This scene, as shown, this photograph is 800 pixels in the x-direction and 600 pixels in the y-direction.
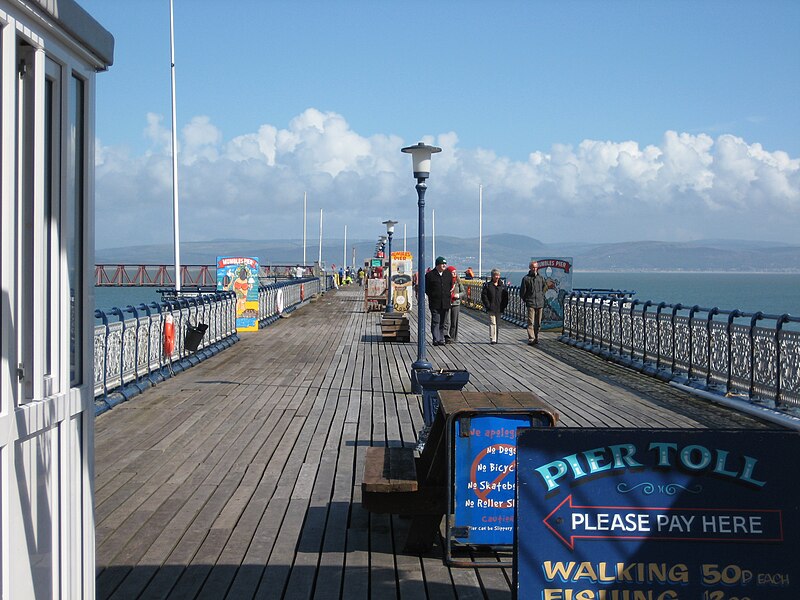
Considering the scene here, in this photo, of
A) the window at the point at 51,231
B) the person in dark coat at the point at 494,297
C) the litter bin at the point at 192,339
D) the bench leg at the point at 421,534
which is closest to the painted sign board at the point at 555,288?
the person in dark coat at the point at 494,297

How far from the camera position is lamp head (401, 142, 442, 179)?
13.0 m

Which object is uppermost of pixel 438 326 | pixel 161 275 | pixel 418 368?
pixel 418 368

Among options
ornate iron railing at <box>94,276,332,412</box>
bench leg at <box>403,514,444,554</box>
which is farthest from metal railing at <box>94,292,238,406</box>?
bench leg at <box>403,514,444,554</box>

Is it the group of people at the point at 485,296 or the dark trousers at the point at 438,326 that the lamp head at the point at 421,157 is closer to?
the group of people at the point at 485,296

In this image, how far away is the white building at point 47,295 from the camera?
3271mm

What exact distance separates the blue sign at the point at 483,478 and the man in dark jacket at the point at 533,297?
15.3 metres

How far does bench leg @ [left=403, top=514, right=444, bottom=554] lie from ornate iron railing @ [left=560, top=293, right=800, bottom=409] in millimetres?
6350

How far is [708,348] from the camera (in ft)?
44.2

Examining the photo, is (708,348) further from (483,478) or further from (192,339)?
(483,478)

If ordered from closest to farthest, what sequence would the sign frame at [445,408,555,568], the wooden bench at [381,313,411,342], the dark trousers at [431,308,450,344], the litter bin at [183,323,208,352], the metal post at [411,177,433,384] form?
1. the sign frame at [445,408,555,568]
2. the metal post at [411,177,433,384]
3. the litter bin at [183,323,208,352]
4. the dark trousers at [431,308,450,344]
5. the wooden bench at [381,313,411,342]

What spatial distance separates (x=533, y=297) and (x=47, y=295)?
17918 millimetres

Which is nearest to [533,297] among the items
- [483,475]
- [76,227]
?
[483,475]

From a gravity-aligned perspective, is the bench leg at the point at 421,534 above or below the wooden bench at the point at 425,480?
below

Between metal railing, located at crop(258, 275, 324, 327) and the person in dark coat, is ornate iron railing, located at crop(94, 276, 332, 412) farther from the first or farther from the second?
metal railing, located at crop(258, 275, 324, 327)
